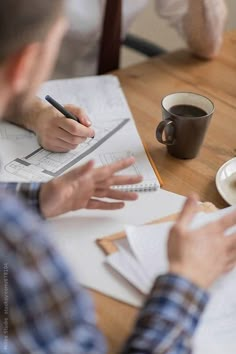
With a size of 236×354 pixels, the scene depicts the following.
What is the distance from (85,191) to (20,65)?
32cm

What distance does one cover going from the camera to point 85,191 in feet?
2.92

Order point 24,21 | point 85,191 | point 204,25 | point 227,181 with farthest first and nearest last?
1. point 204,25
2. point 227,181
3. point 85,191
4. point 24,21

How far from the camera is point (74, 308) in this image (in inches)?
23.5

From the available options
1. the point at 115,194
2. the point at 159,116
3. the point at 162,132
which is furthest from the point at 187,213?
the point at 159,116

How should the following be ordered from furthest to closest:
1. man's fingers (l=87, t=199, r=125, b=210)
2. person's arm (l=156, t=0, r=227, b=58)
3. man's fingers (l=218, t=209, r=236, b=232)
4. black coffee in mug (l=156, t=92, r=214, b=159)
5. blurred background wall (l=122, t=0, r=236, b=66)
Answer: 1. blurred background wall (l=122, t=0, r=236, b=66)
2. person's arm (l=156, t=0, r=227, b=58)
3. black coffee in mug (l=156, t=92, r=214, b=159)
4. man's fingers (l=87, t=199, r=125, b=210)
5. man's fingers (l=218, t=209, r=236, b=232)

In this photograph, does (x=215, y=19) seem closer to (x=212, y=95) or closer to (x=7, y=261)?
(x=212, y=95)

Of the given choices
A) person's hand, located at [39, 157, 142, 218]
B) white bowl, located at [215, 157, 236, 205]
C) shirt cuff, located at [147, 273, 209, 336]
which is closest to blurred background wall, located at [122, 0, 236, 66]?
white bowl, located at [215, 157, 236, 205]

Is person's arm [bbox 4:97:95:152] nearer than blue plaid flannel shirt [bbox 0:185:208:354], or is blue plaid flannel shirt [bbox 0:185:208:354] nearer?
blue plaid flannel shirt [bbox 0:185:208:354]

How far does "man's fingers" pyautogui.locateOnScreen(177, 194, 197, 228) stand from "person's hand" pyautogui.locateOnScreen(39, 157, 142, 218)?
16 centimetres

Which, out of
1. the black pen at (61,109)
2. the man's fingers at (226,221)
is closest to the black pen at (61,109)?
the black pen at (61,109)

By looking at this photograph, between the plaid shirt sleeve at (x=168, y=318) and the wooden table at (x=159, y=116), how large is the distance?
2.5 inches

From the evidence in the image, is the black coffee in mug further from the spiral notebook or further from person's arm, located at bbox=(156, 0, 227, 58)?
person's arm, located at bbox=(156, 0, 227, 58)

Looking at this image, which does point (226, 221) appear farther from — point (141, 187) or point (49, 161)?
point (49, 161)

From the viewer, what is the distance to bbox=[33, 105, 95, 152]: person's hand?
104 centimetres
